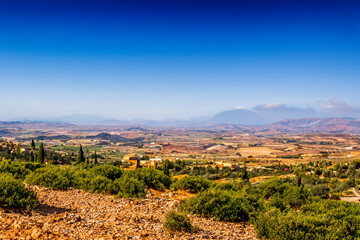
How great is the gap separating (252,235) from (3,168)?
17.8 m

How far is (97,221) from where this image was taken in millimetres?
9969

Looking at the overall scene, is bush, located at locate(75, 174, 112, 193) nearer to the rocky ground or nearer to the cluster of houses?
the rocky ground

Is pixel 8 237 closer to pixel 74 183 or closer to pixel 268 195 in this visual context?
pixel 74 183

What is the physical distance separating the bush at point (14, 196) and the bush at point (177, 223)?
5.57m

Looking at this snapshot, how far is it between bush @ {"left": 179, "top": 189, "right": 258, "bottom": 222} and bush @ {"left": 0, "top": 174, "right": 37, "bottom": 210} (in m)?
6.85

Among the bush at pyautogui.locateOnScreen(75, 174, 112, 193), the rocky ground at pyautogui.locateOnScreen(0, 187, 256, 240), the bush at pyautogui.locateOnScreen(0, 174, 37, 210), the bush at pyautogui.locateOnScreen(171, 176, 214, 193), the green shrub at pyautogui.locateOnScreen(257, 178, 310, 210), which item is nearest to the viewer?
the rocky ground at pyautogui.locateOnScreen(0, 187, 256, 240)

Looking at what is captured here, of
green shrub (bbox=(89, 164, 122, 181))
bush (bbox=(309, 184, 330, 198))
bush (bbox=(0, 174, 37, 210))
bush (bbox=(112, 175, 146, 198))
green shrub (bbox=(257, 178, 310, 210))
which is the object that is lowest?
bush (bbox=(309, 184, 330, 198))

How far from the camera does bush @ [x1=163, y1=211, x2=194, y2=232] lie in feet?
31.4

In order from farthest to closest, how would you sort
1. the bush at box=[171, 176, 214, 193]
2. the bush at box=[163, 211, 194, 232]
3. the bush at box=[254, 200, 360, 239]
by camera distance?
the bush at box=[171, 176, 214, 193] < the bush at box=[163, 211, 194, 232] < the bush at box=[254, 200, 360, 239]

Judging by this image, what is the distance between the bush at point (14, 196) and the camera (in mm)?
9758

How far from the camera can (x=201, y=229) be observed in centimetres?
1055

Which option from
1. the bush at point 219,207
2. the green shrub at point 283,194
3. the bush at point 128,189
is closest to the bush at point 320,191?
the green shrub at point 283,194

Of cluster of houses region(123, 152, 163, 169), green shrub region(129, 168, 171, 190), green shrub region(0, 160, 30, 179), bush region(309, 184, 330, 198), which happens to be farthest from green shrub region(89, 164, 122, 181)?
cluster of houses region(123, 152, 163, 169)

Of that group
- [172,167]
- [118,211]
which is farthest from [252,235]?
[172,167]
